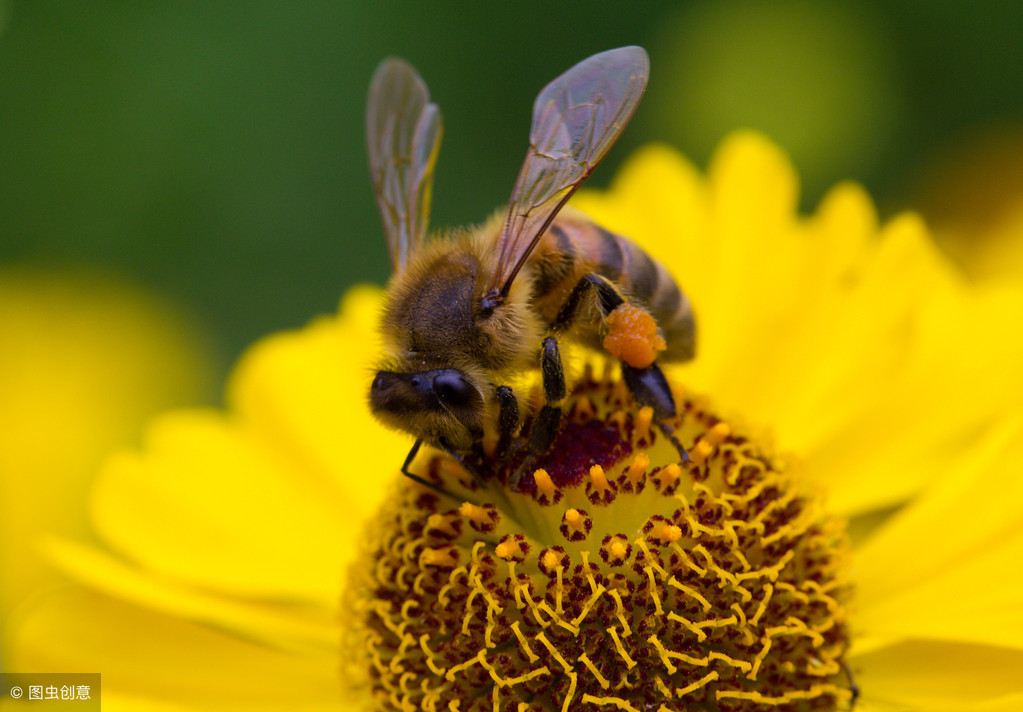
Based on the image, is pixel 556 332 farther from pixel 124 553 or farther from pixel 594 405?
pixel 124 553

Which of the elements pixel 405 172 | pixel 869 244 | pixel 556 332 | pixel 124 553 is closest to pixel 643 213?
pixel 869 244

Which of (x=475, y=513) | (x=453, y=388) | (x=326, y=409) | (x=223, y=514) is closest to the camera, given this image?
(x=453, y=388)

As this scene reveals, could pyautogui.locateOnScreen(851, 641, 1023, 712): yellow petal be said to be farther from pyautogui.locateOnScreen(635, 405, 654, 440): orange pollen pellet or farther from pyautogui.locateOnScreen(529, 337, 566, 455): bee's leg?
pyautogui.locateOnScreen(529, 337, 566, 455): bee's leg

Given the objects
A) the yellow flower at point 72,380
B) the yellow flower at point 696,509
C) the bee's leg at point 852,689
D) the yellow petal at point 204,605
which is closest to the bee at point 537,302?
the yellow flower at point 696,509

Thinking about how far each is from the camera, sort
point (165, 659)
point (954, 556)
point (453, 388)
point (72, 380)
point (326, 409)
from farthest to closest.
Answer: point (72, 380), point (326, 409), point (165, 659), point (954, 556), point (453, 388)

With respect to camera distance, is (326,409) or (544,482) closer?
(544,482)

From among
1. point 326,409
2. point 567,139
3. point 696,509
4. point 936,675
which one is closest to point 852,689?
point 936,675

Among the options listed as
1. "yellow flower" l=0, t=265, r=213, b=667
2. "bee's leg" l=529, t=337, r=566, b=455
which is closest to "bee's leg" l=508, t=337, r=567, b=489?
"bee's leg" l=529, t=337, r=566, b=455

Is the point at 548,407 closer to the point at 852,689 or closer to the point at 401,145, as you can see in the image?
the point at 852,689
